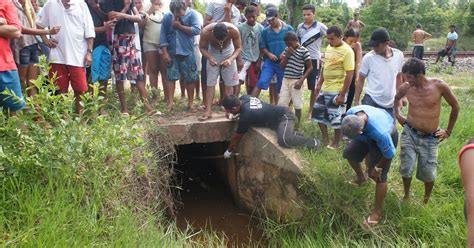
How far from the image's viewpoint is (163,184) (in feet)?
16.4

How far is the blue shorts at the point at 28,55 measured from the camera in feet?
16.1

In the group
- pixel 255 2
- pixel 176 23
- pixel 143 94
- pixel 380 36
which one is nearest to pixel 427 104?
pixel 380 36

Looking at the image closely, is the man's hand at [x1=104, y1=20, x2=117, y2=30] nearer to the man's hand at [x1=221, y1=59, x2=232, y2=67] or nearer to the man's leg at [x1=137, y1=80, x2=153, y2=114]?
the man's leg at [x1=137, y1=80, x2=153, y2=114]

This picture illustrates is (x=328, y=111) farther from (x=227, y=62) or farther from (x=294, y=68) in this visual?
(x=227, y=62)

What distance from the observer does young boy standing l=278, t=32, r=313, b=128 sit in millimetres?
5785

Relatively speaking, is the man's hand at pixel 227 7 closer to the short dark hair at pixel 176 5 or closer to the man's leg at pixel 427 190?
the short dark hair at pixel 176 5

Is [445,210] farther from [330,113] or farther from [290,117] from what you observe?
[290,117]

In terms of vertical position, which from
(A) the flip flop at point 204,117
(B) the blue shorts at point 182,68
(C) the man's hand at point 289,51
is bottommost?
(A) the flip flop at point 204,117

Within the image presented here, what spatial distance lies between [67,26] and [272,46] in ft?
9.51

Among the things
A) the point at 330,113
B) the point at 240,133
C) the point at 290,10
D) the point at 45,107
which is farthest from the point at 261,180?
the point at 290,10

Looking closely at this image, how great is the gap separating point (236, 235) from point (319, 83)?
2.45 m

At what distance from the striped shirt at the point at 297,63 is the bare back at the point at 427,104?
6.19 ft

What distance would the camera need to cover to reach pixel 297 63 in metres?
5.86

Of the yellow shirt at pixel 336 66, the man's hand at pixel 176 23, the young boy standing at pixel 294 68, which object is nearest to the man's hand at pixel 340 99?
the yellow shirt at pixel 336 66
